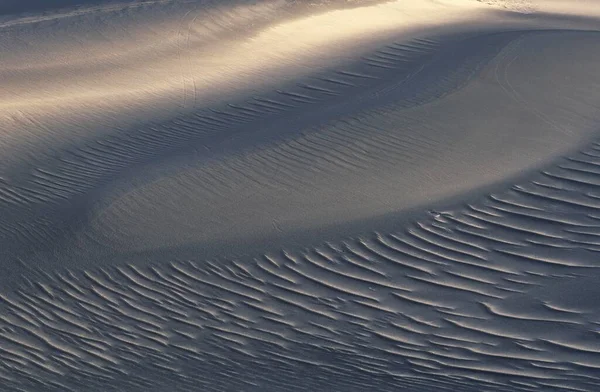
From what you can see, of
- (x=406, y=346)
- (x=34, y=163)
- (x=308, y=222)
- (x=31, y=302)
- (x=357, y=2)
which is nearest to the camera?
(x=406, y=346)

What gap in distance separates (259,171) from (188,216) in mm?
1184

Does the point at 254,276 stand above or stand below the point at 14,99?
below

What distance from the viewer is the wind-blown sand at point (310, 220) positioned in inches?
246

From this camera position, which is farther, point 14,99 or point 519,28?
point 519,28

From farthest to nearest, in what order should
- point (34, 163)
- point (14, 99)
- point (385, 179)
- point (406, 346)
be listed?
1. point (14, 99)
2. point (34, 163)
3. point (385, 179)
4. point (406, 346)

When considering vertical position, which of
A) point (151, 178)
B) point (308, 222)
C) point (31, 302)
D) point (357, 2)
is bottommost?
point (31, 302)

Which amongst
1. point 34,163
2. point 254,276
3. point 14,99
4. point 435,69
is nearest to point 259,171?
point 254,276

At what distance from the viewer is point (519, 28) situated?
47.3 ft

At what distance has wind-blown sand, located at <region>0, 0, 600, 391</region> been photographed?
6250 millimetres

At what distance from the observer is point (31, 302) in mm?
7008

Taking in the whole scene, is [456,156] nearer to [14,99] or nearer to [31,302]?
[31,302]

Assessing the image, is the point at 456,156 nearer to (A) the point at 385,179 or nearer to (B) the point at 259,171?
(A) the point at 385,179

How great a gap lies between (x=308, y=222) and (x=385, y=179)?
1.24 m

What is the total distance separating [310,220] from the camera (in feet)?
26.4
